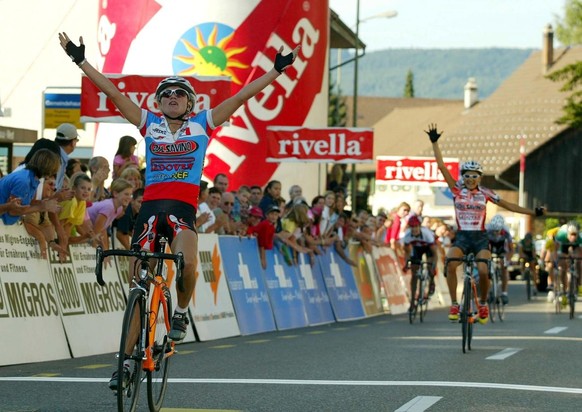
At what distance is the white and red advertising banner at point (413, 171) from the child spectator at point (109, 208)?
105 ft

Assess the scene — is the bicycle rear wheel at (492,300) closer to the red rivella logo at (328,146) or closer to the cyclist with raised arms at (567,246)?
the cyclist with raised arms at (567,246)

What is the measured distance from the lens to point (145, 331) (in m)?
9.07

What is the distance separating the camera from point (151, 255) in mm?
9273

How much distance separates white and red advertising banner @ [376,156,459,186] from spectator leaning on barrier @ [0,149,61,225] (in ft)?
111

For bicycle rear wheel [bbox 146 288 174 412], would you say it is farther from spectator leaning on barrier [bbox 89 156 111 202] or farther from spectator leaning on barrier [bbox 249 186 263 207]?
spectator leaning on barrier [bbox 249 186 263 207]

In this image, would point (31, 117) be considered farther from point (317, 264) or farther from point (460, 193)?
point (460, 193)

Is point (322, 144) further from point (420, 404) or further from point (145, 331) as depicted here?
point (145, 331)

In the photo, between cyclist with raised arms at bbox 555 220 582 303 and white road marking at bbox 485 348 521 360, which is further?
cyclist with raised arms at bbox 555 220 582 303

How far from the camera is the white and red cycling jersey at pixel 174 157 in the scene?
9898 mm

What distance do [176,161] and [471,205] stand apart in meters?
8.74

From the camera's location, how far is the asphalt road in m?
10.5

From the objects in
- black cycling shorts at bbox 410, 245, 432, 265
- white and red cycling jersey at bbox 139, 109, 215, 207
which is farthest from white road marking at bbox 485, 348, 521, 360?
black cycling shorts at bbox 410, 245, 432, 265

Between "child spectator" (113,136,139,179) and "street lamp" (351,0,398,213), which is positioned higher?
"street lamp" (351,0,398,213)

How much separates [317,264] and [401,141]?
319ft
